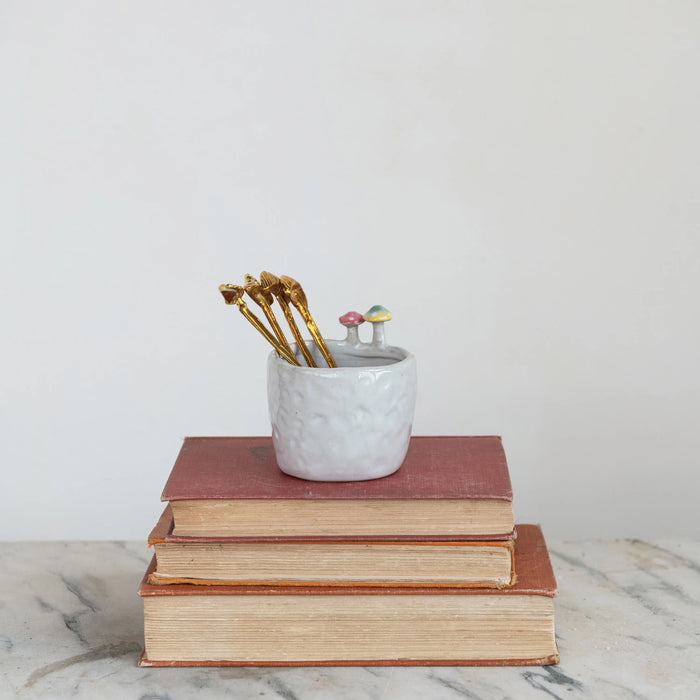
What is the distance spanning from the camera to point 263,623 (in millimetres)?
802

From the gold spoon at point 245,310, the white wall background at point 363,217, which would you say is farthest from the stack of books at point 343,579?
the white wall background at point 363,217

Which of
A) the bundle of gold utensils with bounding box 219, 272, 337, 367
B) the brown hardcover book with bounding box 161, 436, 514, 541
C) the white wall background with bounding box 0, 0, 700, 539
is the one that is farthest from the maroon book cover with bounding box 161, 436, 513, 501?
the white wall background with bounding box 0, 0, 700, 539

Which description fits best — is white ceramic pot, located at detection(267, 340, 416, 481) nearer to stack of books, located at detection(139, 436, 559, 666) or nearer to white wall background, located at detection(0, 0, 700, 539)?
stack of books, located at detection(139, 436, 559, 666)

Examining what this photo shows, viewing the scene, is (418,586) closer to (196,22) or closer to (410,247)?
(410,247)

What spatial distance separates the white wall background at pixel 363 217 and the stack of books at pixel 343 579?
50cm

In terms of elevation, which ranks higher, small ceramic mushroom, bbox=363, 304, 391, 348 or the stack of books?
small ceramic mushroom, bbox=363, 304, 391, 348

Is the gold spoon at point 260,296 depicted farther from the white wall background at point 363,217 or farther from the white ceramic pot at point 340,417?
the white wall background at point 363,217

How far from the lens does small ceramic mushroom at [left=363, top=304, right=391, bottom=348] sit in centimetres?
83

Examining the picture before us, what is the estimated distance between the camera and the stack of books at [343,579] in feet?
2.58

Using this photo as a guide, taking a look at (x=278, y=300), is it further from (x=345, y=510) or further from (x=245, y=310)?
(x=345, y=510)

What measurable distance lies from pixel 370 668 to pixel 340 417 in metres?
0.20

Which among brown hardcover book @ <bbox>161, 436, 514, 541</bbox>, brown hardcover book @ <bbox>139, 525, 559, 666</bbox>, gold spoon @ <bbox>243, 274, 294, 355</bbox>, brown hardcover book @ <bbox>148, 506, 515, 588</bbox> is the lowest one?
brown hardcover book @ <bbox>139, 525, 559, 666</bbox>

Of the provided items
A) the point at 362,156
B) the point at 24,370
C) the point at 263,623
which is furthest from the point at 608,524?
the point at 24,370

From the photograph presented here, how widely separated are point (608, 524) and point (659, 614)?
1.47ft
